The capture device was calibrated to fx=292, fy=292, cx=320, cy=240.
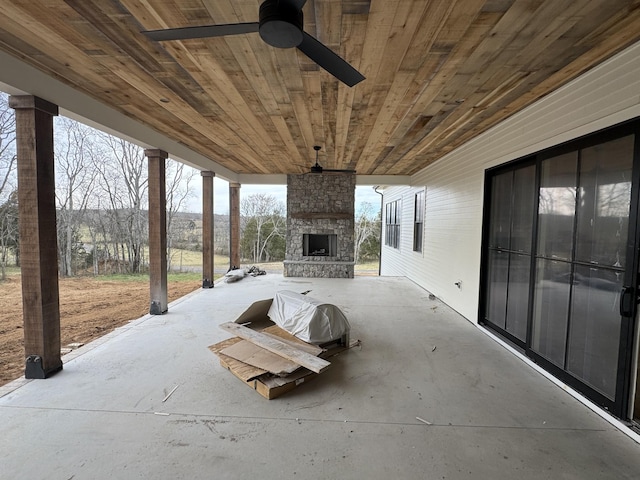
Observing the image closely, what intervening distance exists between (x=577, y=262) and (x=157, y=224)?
555 centimetres

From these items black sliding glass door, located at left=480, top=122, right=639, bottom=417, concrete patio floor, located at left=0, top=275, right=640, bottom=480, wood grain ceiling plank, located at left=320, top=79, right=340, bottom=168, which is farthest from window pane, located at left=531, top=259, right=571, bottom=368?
wood grain ceiling plank, located at left=320, top=79, right=340, bottom=168

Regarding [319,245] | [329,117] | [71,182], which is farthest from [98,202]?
[329,117]

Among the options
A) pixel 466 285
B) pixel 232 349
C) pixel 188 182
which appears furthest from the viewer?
pixel 188 182

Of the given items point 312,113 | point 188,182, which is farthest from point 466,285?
point 188,182

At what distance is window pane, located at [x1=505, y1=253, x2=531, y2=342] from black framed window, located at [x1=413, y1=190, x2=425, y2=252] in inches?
146

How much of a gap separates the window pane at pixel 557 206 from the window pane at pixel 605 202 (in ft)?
0.39

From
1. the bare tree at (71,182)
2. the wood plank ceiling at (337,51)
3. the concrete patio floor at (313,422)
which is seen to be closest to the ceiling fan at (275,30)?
the wood plank ceiling at (337,51)

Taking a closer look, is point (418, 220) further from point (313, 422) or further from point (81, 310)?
point (81, 310)

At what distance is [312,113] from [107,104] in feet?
8.10

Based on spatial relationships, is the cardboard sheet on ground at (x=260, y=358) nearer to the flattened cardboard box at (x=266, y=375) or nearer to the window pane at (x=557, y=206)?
the flattened cardboard box at (x=266, y=375)

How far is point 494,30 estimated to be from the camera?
6.72ft

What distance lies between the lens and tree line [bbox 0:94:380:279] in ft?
25.3

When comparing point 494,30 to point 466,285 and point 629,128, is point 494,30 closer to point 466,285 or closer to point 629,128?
point 629,128

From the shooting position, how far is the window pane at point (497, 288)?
4086mm
